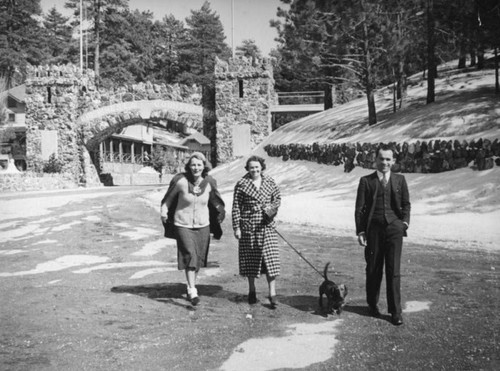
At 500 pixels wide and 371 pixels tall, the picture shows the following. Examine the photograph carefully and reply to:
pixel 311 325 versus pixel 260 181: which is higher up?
pixel 260 181

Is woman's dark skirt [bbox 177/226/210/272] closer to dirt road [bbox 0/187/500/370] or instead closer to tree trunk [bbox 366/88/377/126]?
dirt road [bbox 0/187/500/370]

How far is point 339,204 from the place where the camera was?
43.0 ft

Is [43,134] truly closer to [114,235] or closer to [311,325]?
[114,235]

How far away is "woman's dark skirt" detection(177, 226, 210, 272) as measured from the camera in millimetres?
5375

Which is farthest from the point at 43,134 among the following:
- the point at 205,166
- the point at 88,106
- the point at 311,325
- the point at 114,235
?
the point at 311,325

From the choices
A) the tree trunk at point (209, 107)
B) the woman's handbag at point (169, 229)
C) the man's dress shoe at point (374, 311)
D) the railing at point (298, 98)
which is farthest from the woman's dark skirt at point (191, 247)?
the railing at point (298, 98)

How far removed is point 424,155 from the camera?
13164mm

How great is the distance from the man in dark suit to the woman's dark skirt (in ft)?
5.96

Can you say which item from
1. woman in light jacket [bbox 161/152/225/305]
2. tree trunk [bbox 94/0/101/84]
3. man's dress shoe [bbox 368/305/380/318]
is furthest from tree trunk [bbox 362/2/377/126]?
tree trunk [bbox 94/0/101/84]

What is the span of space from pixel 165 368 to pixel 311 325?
5.23 feet

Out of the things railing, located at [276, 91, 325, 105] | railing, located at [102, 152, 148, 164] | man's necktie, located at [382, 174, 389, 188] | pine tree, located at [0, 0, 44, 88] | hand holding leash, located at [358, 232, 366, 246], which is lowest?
hand holding leash, located at [358, 232, 366, 246]

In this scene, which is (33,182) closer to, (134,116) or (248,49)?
(134,116)

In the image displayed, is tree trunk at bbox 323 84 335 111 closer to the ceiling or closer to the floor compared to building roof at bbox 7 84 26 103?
closer to the floor

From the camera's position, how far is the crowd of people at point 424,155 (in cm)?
1175
